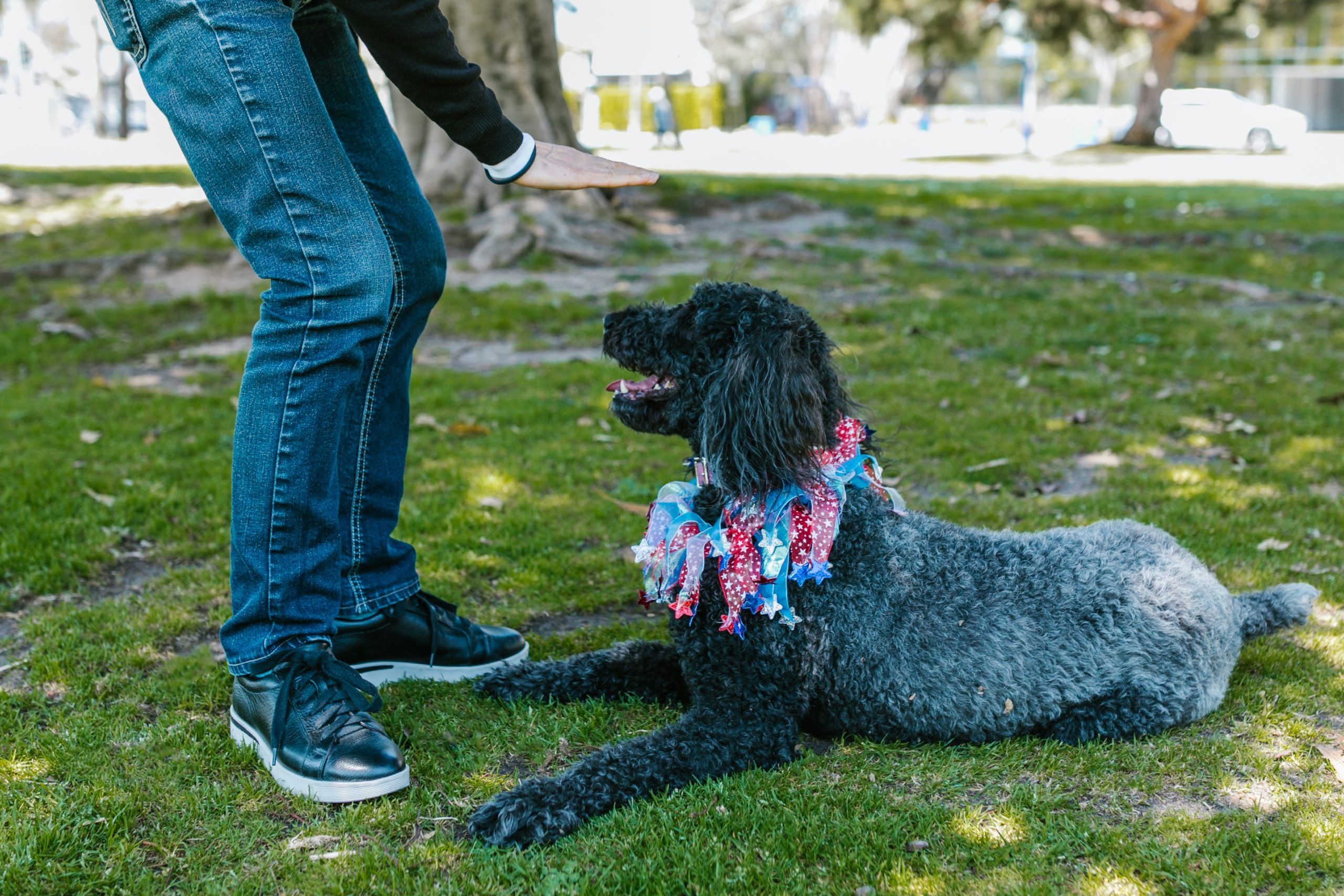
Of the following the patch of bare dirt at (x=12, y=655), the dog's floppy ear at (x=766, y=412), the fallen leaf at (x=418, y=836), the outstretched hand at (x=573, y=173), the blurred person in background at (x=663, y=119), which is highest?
the blurred person in background at (x=663, y=119)

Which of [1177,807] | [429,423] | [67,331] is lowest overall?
[1177,807]

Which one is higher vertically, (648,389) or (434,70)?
(434,70)

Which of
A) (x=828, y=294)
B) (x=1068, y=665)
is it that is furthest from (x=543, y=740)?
(x=828, y=294)

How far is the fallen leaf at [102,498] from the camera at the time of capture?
4.74 m

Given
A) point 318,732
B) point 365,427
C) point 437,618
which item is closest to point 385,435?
point 365,427

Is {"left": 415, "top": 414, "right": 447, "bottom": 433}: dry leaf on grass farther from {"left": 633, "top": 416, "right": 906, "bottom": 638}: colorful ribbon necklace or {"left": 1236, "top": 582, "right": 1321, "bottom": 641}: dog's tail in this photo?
{"left": 1236, "top": 582, "right": 1321, "bottom": 641}: dog's tail

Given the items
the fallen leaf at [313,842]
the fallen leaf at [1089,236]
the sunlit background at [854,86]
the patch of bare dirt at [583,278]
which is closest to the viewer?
the fallen leaf at [313,842]

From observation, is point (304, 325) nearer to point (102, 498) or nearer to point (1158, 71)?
point (102, 498)

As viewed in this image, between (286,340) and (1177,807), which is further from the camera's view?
(1177,807)

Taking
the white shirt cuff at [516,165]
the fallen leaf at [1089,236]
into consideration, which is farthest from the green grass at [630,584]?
the fallen leaf at [1089,236]

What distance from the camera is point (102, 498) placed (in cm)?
479

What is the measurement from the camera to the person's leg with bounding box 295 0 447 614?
2.86 metres

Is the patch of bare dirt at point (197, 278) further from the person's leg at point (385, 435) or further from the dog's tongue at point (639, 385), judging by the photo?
the dog's tongue at point (639, 385)

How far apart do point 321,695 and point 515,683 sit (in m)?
0.67
